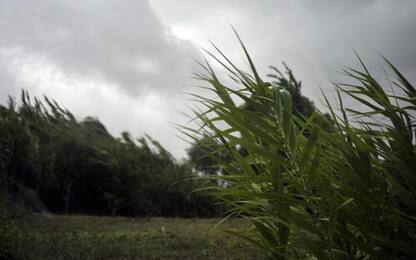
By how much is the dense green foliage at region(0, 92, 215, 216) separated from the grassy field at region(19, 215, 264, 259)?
4.04m

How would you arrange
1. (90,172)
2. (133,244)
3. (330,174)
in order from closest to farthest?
1. (330,174)
2. (133,244)
3. (90,172)

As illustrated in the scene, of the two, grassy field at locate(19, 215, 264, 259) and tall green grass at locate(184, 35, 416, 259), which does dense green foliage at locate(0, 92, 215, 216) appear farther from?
tall green grass at locate(184, 35, 416, 259)

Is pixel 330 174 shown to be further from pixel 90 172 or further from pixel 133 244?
pixel 90 172

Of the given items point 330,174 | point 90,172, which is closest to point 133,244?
point 330,174

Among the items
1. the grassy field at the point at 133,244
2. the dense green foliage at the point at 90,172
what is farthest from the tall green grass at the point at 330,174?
the dense green foliage at the point at 90,172

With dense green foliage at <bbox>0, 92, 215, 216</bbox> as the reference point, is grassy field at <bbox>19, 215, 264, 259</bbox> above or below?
below

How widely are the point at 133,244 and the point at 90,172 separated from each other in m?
8.17

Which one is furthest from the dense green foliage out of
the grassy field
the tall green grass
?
the tall green grass

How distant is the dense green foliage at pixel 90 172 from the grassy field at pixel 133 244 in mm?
4040

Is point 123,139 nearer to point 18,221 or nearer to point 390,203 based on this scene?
point 18,221

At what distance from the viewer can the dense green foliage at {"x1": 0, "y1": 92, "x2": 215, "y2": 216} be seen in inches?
541

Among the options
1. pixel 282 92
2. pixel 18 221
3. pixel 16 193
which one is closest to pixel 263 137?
pixel 282 92

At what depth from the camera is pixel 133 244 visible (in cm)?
730

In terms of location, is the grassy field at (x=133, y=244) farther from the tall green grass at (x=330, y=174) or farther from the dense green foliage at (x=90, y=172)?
the dense green foliage at (x=90, y=172)
